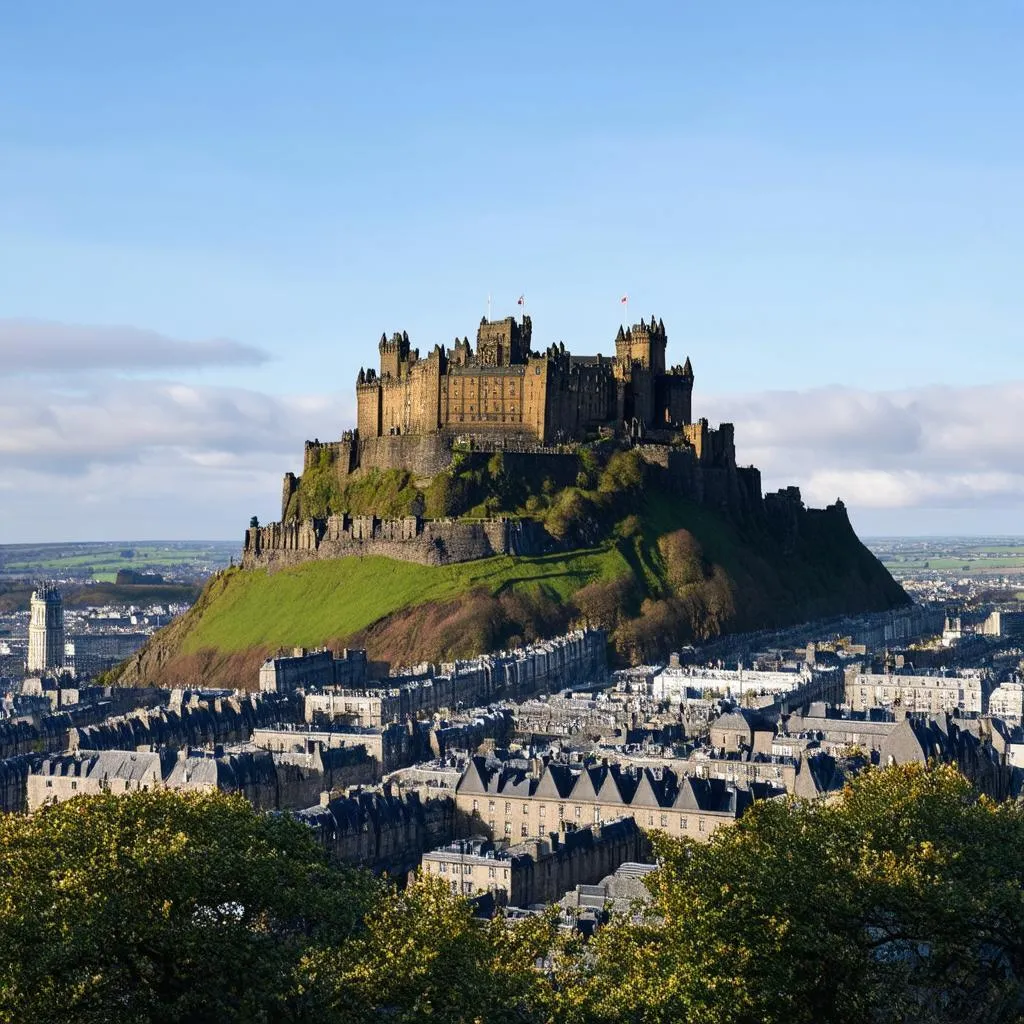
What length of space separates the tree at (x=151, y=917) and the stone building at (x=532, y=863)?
29.7m

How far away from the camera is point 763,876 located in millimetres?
59500

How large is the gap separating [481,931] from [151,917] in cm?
1228

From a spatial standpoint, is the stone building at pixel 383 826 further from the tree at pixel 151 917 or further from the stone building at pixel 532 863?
the tree at pixel 151 917

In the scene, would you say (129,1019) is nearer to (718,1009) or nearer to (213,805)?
(213,805)

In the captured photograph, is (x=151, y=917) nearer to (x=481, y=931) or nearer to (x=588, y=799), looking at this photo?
(x=481, y=931)

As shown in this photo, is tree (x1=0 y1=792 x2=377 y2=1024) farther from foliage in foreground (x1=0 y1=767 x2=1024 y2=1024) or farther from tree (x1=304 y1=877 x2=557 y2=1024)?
tree (x1=304 y1=877 x2=557 y2=1024)

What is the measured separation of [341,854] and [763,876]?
4136 centimetres

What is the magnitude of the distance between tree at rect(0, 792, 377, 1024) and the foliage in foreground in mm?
79

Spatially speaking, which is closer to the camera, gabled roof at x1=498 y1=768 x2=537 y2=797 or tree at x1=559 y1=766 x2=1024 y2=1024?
tree at x1=559 y1=766 x2=1024 y2=1024

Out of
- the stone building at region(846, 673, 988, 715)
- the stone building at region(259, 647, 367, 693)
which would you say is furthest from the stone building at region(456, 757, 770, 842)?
the stone building at region(259, 647, 367, 693)

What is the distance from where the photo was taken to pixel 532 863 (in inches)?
3583

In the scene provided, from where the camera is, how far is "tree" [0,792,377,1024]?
168 feet

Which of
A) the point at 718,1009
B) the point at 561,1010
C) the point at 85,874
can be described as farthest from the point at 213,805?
the point at 718,1009

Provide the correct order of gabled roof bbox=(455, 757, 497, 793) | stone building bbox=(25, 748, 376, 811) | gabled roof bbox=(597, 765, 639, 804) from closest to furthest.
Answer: gabled roof bbox=(597, 765, 639, 804) < gabled roof bbox=(455, 757, 497, 793) < stone building bbox=(25, 748, 376, 811)
